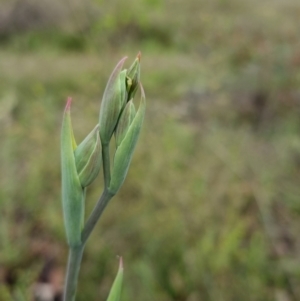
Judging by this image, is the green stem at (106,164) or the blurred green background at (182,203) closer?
the green stem at (106,164)

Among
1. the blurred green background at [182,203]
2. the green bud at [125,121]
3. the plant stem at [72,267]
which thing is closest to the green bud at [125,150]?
the green bud at [125,121]

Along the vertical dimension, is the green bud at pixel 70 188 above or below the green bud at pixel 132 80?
below

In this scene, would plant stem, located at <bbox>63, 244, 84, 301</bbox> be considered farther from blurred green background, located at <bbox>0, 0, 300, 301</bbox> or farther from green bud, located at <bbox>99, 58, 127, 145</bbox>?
blurred green background, located at <bbox>0, 0, 300, 301</bbox>

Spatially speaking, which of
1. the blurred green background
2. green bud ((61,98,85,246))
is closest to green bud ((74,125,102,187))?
green bud ((61,98,85,246))

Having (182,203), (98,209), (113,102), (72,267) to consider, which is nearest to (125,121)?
(113,102)

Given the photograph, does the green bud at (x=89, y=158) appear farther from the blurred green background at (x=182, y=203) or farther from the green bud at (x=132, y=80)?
the blurred green background at (x=182, y=203)

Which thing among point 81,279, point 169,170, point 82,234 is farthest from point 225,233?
point 82,234

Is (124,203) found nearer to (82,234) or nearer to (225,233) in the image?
(225,233)

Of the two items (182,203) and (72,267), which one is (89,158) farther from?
(182,203)
